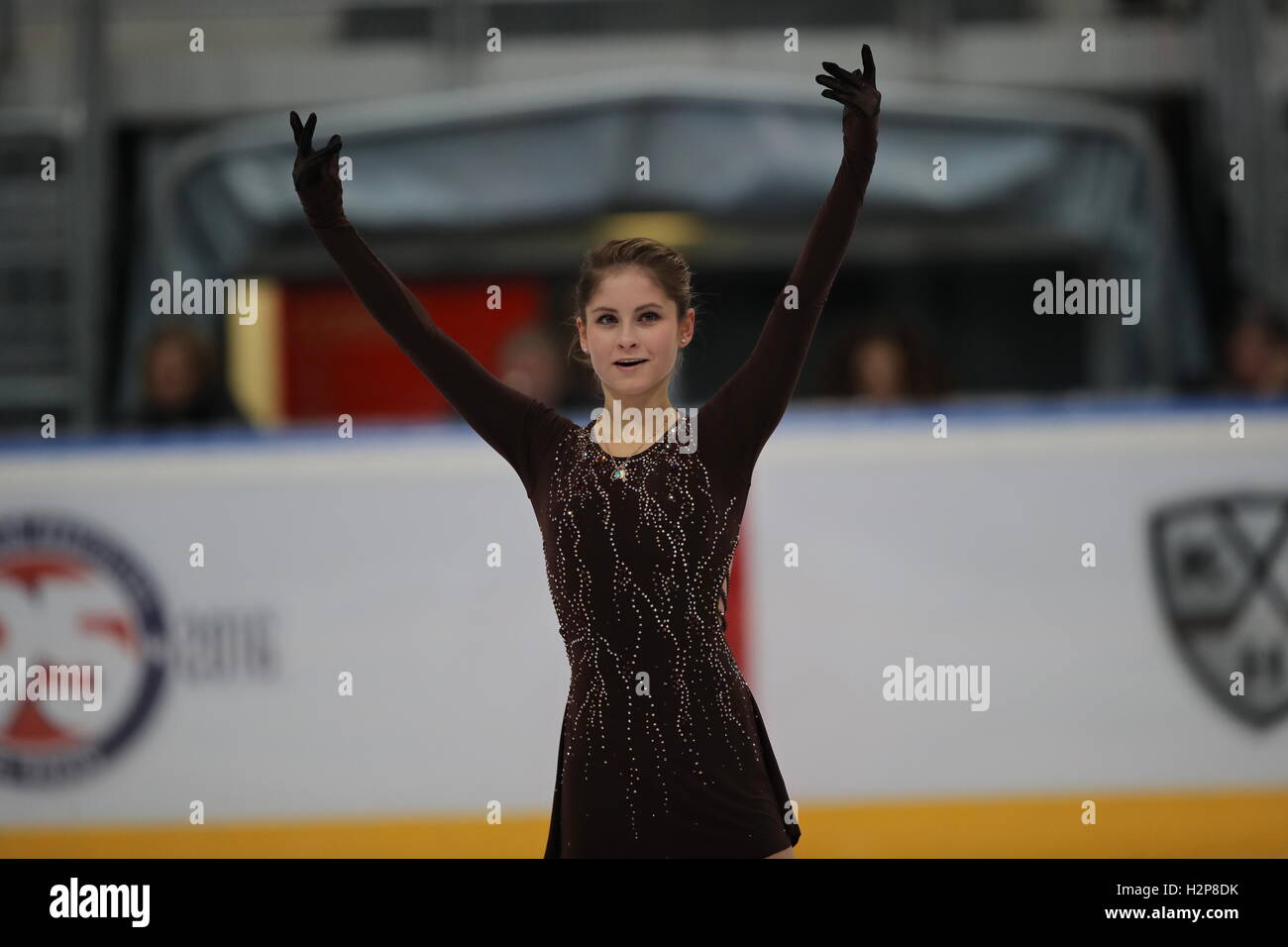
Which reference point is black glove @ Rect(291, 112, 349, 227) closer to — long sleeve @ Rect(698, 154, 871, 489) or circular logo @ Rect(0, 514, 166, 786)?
long sleeve @ Rect(698, 154, 871, 489)

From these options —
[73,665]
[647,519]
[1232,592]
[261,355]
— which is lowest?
[73,665]

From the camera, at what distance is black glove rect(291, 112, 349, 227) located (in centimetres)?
167

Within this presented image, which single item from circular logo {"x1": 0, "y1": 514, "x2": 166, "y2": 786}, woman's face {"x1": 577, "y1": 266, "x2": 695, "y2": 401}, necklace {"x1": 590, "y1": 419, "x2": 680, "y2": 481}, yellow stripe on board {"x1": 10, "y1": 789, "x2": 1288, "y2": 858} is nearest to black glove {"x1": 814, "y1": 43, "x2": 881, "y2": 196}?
woman's face {"x1": 577, "y1": 266, "x2": 695, "y2": 401}

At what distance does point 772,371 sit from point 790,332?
5cm

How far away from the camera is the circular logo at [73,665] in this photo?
3922mm

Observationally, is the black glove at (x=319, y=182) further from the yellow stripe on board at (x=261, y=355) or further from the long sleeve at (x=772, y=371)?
the yellow stripe on board at (x=261, y=355)

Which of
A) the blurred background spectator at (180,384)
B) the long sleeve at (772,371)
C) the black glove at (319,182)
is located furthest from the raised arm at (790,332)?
the blurred background spectator at (180,384)

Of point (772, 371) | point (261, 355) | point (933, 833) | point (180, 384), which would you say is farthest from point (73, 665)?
point (261, 355)

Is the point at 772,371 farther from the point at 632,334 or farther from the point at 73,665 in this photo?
the point at 73,665

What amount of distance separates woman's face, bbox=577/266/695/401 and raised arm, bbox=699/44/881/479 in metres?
0.07

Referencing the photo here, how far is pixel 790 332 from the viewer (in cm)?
164

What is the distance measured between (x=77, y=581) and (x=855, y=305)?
3.87m
